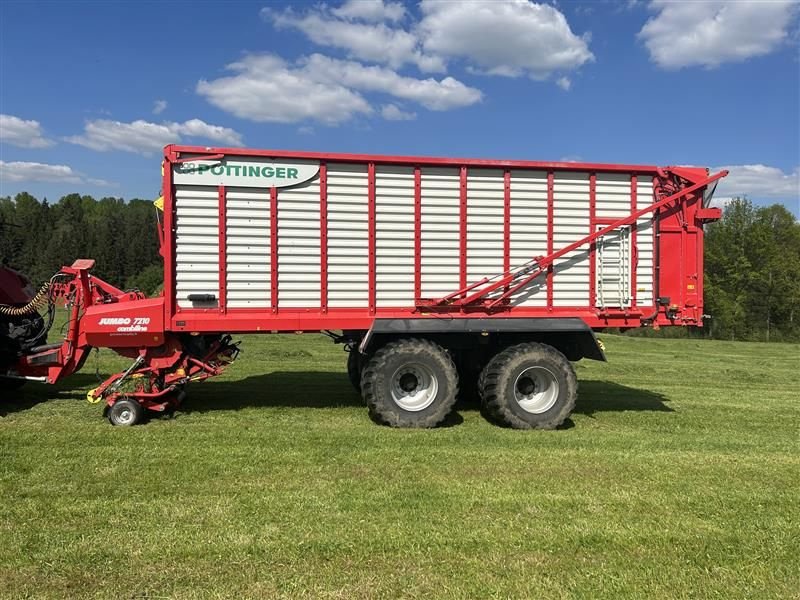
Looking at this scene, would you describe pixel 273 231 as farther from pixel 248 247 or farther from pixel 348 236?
pixel 348 236

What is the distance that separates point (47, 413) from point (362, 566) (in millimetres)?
5716

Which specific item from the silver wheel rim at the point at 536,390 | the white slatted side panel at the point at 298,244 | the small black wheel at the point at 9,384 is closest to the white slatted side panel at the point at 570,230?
the silver wheel rim at the point at 536,390

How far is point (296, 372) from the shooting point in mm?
11477

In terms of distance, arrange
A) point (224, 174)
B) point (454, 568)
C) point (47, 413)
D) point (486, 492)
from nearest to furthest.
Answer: point (454, 568)
point (486, 492)
point (224, 174)
point (47, 413)

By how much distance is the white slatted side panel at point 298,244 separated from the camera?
7281mm

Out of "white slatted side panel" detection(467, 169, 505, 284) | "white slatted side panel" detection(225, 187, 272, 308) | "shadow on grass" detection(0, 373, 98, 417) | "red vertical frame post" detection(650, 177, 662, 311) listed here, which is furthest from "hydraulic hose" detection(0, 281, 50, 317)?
"red vertical frame post" detection(650, 177, 662, 311)

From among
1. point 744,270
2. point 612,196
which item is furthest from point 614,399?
point 744,270

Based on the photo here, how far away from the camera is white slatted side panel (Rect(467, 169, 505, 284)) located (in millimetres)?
7605

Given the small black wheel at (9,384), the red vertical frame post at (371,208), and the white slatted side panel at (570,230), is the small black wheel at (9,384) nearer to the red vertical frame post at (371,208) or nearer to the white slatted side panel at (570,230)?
the red vertical frame post at (371,208)

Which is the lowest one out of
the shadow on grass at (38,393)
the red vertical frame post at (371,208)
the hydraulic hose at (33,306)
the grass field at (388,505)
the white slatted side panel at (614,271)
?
the grass field at (388,505)

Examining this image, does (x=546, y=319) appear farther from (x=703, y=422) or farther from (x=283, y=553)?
(x=283, y=553)

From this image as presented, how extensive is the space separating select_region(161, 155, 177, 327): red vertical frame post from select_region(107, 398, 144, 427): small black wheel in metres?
1.13

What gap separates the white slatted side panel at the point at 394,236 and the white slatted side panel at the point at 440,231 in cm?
17

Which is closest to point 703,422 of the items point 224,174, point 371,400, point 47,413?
point 371,400
